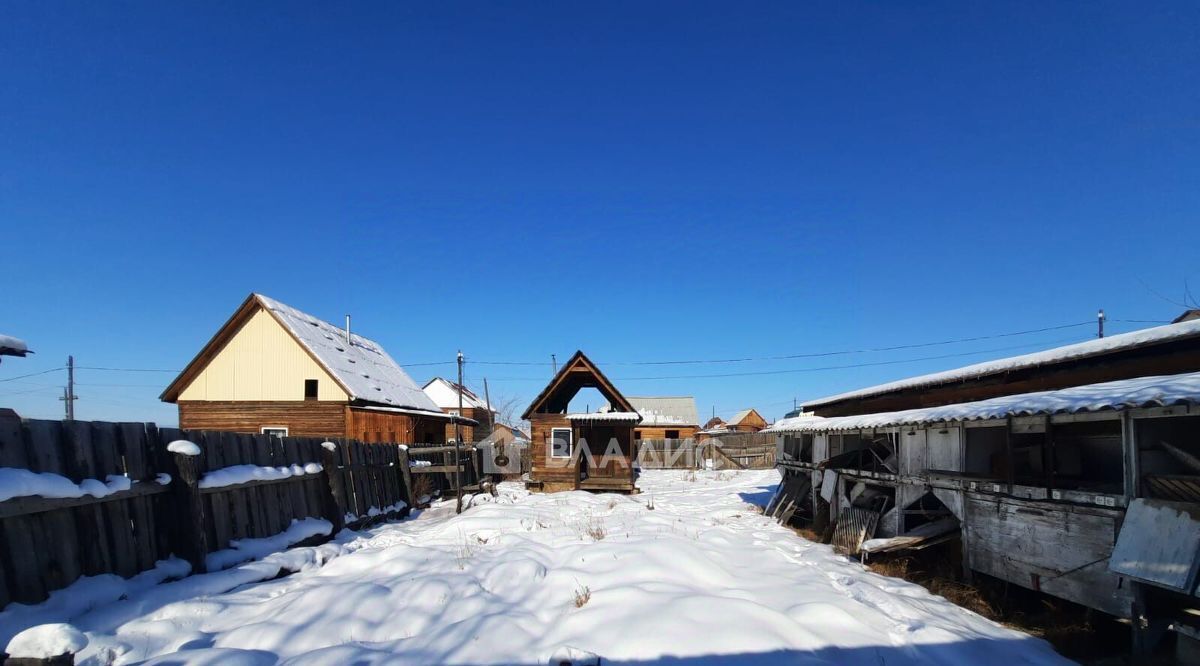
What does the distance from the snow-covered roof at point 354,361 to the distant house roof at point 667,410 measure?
69.2ft

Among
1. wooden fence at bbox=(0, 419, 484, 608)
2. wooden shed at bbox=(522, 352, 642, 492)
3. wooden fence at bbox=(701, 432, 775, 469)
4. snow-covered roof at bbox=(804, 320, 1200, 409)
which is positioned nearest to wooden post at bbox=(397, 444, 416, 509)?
wooden fence at bbox=(0, 419, 484, 608)

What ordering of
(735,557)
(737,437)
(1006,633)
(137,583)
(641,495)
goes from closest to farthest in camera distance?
1. (137,583)
2. (1006,633)
3. (735,557)
4. (641,495)
5. (737,437)

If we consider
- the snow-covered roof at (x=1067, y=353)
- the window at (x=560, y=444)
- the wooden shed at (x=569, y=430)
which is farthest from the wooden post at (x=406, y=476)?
the snow-covered roof at (x=1067, y=353)

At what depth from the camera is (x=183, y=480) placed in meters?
6.62

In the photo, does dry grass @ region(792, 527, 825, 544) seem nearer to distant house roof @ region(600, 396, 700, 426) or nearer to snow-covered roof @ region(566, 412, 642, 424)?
snow-covered roof @ region(566, 412, 642, 424)

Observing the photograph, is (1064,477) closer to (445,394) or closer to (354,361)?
(354,361)

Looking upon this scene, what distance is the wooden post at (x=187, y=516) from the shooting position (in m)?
6.62

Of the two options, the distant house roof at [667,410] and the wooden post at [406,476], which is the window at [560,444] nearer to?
the wooden post at [406,476]

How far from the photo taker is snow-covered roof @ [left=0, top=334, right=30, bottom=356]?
5914mm

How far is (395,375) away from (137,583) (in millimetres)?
25851

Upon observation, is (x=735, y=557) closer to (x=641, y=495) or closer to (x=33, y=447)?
(x=33, y=447)

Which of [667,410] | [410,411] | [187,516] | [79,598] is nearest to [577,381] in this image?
[410,411]

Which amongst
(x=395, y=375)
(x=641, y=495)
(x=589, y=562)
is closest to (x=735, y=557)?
(x=589, y=562)

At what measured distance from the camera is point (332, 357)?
2412cm
